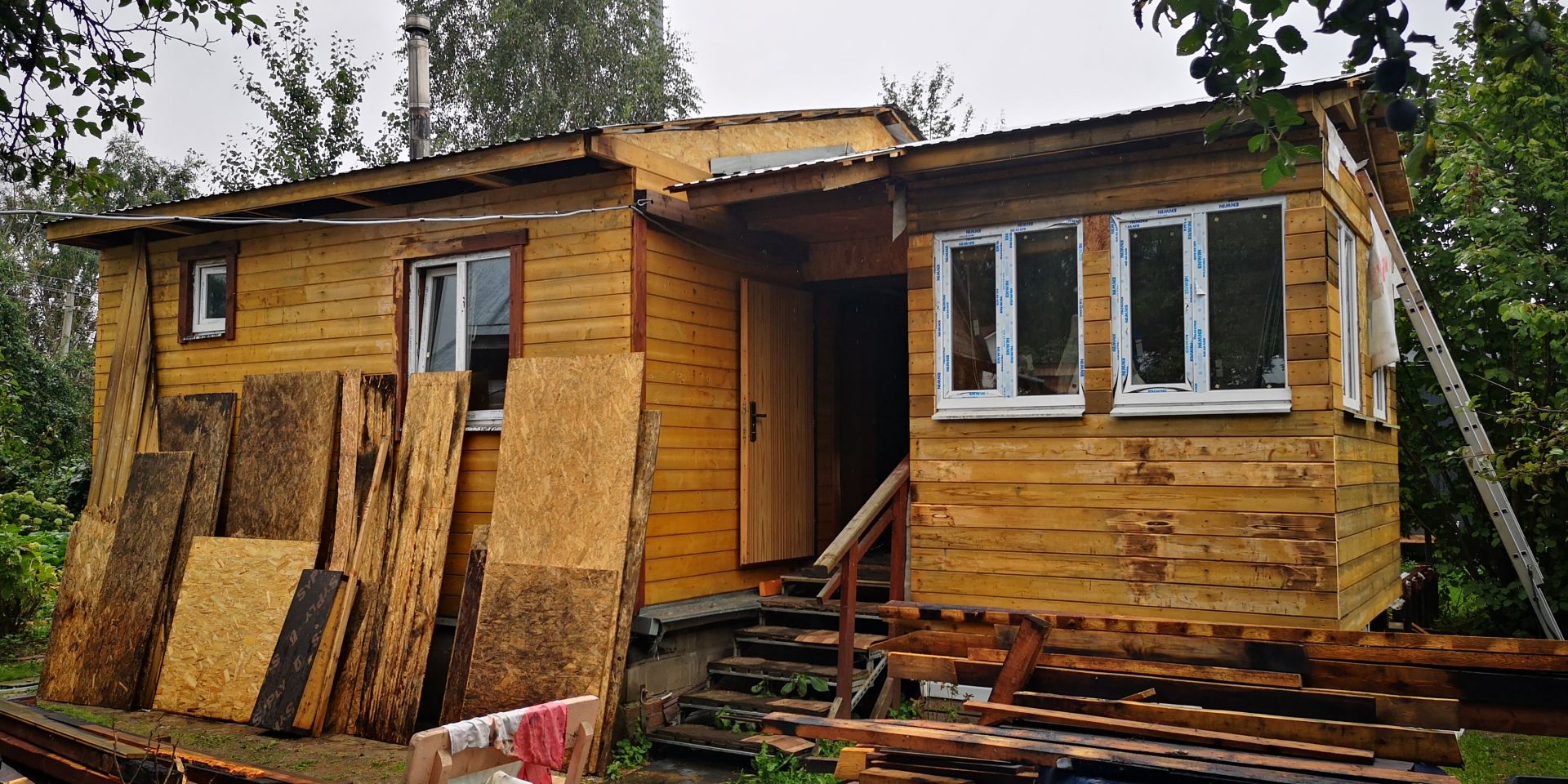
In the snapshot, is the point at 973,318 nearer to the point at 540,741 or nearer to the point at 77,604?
the point at 540,741

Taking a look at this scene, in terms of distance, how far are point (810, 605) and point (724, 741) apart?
145cm

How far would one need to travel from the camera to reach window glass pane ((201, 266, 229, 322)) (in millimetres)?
10344

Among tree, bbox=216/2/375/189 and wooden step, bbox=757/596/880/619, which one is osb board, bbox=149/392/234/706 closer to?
wooden step, bbox=757/596/880/619

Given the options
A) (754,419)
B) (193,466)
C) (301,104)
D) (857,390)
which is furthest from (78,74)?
(301,104)

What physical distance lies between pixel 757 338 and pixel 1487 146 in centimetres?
655

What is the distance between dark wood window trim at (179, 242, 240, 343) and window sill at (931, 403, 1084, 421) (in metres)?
6.51

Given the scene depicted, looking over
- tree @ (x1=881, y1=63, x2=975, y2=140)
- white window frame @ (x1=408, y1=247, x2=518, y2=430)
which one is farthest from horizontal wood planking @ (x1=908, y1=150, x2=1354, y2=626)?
tree @ (x1=881, y1=63, x2=975, y2=140)

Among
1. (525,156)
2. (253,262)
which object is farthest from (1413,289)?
(253,262)

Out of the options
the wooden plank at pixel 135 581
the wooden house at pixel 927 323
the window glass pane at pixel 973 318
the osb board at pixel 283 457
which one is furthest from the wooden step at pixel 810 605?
the wooden plank at pixel 135 581

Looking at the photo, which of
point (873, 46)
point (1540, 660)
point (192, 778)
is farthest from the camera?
point (873, 46)

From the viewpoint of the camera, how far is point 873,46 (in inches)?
3009

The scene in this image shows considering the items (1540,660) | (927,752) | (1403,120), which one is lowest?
(927,752)

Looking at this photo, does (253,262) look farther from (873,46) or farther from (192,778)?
(873,46)

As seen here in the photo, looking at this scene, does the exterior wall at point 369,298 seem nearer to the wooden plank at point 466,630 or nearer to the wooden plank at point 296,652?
the wooden plank at point 466,630
